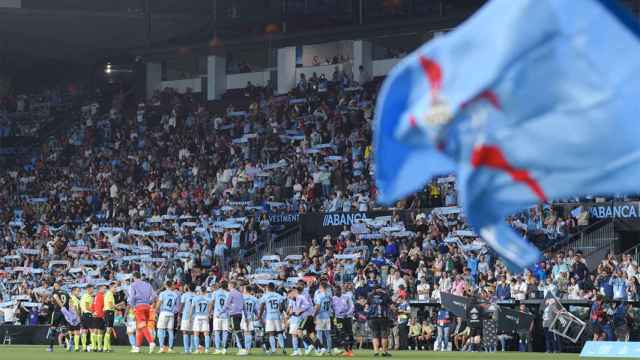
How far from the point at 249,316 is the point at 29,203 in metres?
27.9

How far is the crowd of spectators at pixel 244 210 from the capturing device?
42.4 metres

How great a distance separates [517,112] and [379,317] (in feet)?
80.1

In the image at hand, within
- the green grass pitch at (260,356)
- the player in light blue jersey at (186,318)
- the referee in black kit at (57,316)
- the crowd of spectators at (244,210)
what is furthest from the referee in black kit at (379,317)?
the referee in black kit at (57,316)

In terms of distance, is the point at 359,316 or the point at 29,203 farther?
the point at 29,203

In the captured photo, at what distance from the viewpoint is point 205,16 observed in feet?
232

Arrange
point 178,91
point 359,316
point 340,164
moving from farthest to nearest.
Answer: point 178,91, point 340,164, point 359,316

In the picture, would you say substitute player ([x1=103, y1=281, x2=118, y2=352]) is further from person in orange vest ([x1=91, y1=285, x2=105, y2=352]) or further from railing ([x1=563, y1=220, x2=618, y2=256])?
railing ([x1=563, y1=220, x2=618, y2=256])

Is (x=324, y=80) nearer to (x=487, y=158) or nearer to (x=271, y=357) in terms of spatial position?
(x=271, y=357)

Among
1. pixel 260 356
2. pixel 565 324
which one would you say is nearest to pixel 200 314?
pixel 260 356

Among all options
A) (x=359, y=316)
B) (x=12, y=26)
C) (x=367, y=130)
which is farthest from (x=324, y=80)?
(x=359, y=316)

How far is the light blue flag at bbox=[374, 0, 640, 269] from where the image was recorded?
12477mm

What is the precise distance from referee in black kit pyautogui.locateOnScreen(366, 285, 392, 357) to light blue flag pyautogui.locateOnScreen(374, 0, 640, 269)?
75.8ft

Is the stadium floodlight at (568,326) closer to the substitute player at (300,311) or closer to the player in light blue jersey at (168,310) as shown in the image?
the substitute player at (300,311)

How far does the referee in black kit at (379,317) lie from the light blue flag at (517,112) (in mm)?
23096
